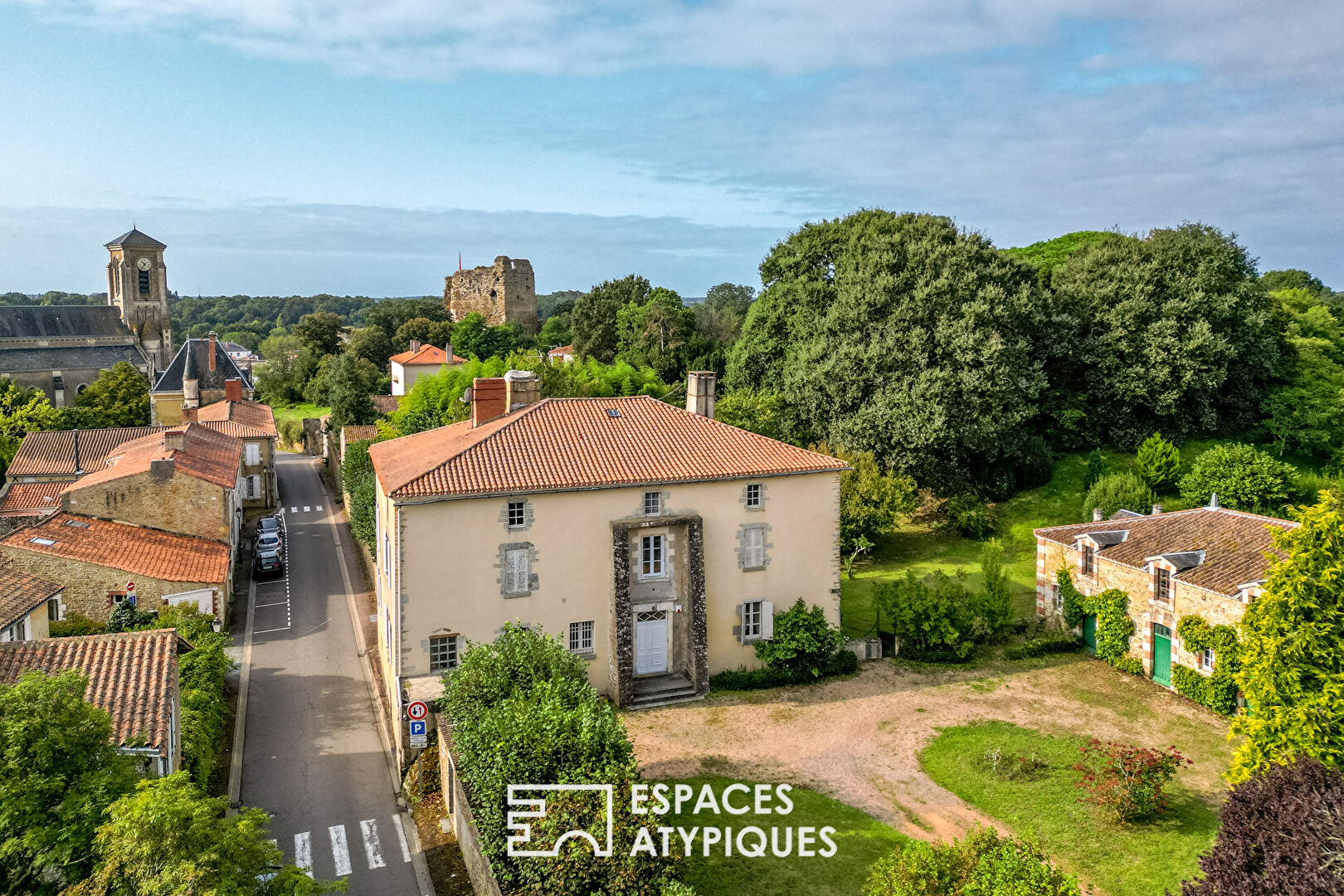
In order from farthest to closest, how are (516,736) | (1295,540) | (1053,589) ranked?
(1053,589), (1295,540), (516,736)

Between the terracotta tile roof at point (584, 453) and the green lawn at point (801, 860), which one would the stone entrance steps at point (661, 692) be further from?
the terracotta tile roof at point (584, 453)

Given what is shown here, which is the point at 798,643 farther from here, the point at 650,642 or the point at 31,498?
the point at 31,498

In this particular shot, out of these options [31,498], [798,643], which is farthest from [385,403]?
[798,643]

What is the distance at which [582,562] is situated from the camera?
23.4 metres

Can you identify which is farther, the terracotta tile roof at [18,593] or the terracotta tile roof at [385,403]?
the terracotta tile roof at [385,403]

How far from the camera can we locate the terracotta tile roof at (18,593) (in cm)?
1819

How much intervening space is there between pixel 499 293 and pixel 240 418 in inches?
1857

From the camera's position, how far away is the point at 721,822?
59.8 ft

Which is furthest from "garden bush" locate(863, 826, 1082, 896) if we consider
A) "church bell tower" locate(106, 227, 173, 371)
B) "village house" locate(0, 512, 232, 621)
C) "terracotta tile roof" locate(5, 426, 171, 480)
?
"church bell tower" locate(106, 227, 173, 371)

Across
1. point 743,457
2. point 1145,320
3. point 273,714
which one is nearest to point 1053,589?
point 743,457

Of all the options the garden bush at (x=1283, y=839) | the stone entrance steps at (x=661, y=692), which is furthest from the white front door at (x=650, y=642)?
the garden bush at (x=1283, y=839)

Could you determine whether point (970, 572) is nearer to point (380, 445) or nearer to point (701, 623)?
point (701, 623)

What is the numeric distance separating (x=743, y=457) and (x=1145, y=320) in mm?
28870

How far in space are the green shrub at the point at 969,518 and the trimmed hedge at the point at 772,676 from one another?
A: 17.7m
